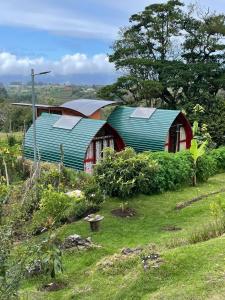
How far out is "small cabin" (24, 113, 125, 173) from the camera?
874 inches

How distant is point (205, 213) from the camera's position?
49.4 feet

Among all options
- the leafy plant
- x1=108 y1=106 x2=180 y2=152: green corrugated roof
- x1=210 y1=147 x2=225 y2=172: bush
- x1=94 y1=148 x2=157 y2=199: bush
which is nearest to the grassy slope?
x1=94 y1=148 x2=157 y2=199: bush

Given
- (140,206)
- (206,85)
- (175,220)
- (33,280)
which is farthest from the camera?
(206,85)

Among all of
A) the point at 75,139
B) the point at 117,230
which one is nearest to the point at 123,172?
the point at 117,230

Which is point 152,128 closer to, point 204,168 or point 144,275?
point 204,168

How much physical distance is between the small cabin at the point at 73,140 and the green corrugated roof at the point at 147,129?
100 centimetres

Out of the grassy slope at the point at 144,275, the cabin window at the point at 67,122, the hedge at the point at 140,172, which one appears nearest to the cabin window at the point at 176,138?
the cabin window at the point at 67,122

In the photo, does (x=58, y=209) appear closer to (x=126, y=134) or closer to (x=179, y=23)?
(x=126, y=134)

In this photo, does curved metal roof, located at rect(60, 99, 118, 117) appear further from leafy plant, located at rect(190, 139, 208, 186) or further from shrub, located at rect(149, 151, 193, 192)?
leafy plant, located at rect(190, 139, 208, 186)

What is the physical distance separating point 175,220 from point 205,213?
1041 mm

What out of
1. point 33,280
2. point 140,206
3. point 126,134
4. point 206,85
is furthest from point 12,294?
point 206,85

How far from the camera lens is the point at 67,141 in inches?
897

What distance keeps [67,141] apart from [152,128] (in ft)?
17.3

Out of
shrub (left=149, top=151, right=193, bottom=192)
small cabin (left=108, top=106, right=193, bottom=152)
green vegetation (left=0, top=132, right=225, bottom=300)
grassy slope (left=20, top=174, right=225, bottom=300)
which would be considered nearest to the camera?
grassy slope (left=20, top=174, right=225, bottom=300)
